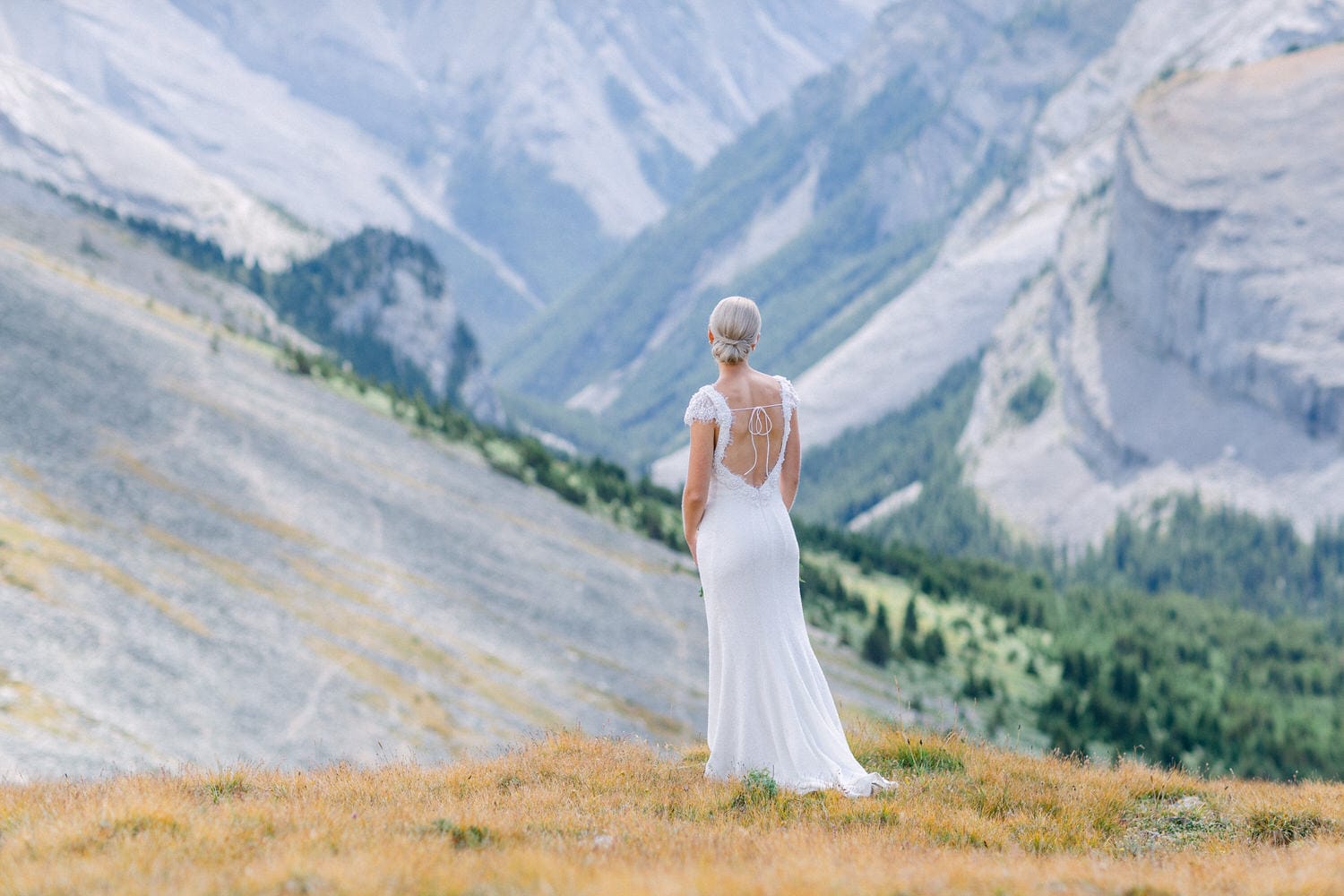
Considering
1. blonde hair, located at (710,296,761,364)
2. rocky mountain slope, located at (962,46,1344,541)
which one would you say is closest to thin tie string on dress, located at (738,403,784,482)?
blonde hair, located at (710,296,761,364)

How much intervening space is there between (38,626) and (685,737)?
16685 mm

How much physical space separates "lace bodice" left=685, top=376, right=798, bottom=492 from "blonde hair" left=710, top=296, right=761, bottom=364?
37 centimetres

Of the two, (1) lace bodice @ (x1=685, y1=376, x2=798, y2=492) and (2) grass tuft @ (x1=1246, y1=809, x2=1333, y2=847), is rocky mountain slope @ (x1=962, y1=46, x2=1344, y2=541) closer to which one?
(2) grass tuft @ (x1=1246, y1=809, x2=1333, y2=847)

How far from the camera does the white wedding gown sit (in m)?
9.88

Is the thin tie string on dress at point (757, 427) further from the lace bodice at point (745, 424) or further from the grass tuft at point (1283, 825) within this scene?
the grass tuft at point (1283, 825)

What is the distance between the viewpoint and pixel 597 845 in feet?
24.2

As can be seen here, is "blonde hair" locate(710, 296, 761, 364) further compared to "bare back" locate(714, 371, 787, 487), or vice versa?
"bare back" locate(714, 371, 787, 487)

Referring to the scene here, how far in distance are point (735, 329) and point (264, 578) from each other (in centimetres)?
2602

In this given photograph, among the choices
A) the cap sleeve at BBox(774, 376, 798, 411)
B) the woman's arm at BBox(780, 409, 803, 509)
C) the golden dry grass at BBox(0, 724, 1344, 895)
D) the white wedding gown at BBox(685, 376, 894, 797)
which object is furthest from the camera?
the woman's arm at BBox(780, 409, 803, 509)

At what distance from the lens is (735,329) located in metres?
9.80

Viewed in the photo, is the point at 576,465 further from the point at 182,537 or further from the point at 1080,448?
the point at 1080,448

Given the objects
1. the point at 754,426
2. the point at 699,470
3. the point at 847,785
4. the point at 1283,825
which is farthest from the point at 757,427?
the point at 1283,825

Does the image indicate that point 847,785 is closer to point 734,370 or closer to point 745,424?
point 745,424

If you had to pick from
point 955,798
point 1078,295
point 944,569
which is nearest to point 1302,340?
point 1078,295
